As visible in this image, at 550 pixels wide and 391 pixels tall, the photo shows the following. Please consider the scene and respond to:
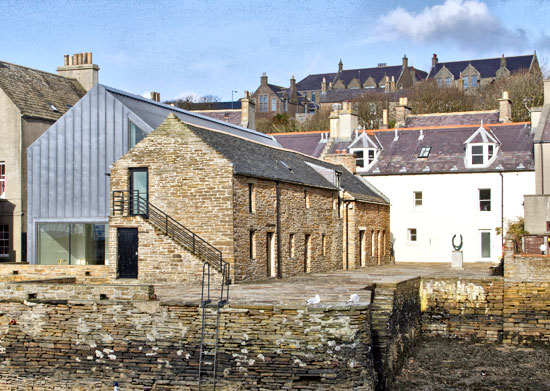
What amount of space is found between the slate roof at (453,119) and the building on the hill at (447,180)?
6431mm

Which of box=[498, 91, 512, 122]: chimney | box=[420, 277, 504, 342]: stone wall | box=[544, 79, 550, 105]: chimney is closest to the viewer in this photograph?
box=[420, 277, 504, 342]: stone wall

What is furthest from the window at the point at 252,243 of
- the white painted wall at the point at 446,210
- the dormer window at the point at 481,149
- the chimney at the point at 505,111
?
the chimney at the point at 505,111

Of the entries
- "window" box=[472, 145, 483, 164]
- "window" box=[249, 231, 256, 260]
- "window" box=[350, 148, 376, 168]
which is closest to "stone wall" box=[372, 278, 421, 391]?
"window" box=[249, 231, 256, 260]

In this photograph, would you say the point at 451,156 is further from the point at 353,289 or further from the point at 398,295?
the point at 353,289

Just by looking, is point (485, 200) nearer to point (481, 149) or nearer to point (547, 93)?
point (481, 149)

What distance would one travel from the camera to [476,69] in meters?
Result: 97.4

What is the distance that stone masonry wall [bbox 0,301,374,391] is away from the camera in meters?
17.0

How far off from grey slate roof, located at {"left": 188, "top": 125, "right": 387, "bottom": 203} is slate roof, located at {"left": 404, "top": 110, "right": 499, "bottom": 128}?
14.0m

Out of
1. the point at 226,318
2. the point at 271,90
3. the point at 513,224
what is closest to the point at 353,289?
the point at 226,318

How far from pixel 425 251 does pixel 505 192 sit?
17.2ft

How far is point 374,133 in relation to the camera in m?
45.2

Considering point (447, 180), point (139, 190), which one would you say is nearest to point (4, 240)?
point (139, 190)

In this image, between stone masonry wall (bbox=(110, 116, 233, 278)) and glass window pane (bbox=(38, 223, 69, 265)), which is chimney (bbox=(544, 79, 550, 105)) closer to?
stone masonry wall (bbox=(110, 116, 233, 278))

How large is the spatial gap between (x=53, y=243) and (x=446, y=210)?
2087 cm
